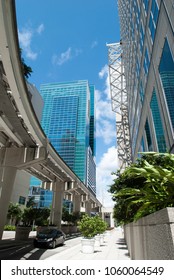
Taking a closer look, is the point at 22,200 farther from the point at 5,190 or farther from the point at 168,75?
the point at 168,75

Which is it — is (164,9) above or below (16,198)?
above

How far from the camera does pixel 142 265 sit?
207cm

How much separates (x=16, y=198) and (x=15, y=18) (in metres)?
47.4

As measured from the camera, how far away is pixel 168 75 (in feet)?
46.2

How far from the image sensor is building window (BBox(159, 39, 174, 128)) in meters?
13.5

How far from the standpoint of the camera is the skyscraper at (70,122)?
15312 centimetres

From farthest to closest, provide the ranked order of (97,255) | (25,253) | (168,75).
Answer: (168,75) < (25,253) < (97,255)

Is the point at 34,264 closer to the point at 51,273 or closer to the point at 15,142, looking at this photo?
the point at 51,273

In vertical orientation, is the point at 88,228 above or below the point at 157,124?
below

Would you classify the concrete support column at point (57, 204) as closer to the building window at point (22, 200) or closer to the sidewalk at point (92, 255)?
the sidewalk at point (92, 255)

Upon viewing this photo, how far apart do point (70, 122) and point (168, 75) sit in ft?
506

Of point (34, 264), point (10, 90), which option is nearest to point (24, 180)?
point (10, 90)

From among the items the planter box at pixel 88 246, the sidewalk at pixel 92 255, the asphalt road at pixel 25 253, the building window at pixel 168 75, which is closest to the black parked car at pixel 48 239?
the asphalt road at pixel 25 253

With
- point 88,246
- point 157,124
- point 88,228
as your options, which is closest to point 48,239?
point 88,228
